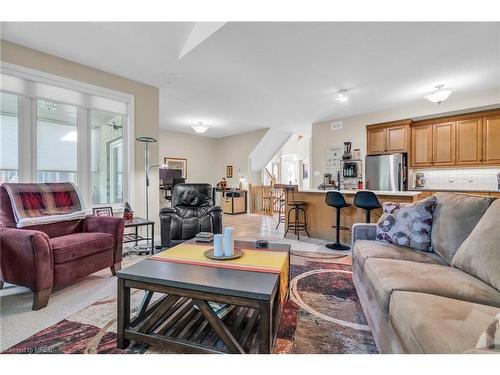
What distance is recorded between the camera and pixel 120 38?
2676 mm

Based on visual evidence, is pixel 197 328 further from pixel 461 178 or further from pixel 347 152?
pixel 461 178

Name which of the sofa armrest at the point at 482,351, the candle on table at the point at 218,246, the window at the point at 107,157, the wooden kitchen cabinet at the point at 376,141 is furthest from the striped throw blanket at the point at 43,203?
the wooden kitchen cabinet at the point at 376,141

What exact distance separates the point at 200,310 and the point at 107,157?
3296 millimetres

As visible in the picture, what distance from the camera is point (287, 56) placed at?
114 inches

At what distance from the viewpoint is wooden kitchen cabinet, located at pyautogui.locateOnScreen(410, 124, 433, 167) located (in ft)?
15.3

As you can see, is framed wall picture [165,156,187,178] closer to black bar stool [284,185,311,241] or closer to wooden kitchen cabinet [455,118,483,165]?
black bar stool [284,185,311,241]

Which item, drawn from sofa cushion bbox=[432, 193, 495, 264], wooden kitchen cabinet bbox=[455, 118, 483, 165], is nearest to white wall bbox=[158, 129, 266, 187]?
wooden kitchen cabinet bbox=[455, 118, 483, 165]

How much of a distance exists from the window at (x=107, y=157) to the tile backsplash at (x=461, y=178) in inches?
218

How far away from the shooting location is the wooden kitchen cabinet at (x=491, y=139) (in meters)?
3.99

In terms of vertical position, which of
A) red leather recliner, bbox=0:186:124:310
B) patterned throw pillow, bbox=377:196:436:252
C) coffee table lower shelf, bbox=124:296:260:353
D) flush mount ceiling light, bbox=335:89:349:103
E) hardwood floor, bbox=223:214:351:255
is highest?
flush mount ceiling light, bbox=335:89:349:103

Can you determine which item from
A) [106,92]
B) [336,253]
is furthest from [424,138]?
[106,92]

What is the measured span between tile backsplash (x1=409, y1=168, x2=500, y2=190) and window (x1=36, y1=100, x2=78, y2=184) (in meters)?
6.03

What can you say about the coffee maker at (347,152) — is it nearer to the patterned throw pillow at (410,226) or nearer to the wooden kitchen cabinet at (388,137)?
the wooden kitchen cabinet at (388,137)

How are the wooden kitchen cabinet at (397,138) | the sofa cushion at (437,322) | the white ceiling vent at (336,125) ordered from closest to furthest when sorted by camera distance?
the sofa cushion at (437,322) < the wooden kitchen cabinet at (397,138) < the white ceiling vent at (336,125)
